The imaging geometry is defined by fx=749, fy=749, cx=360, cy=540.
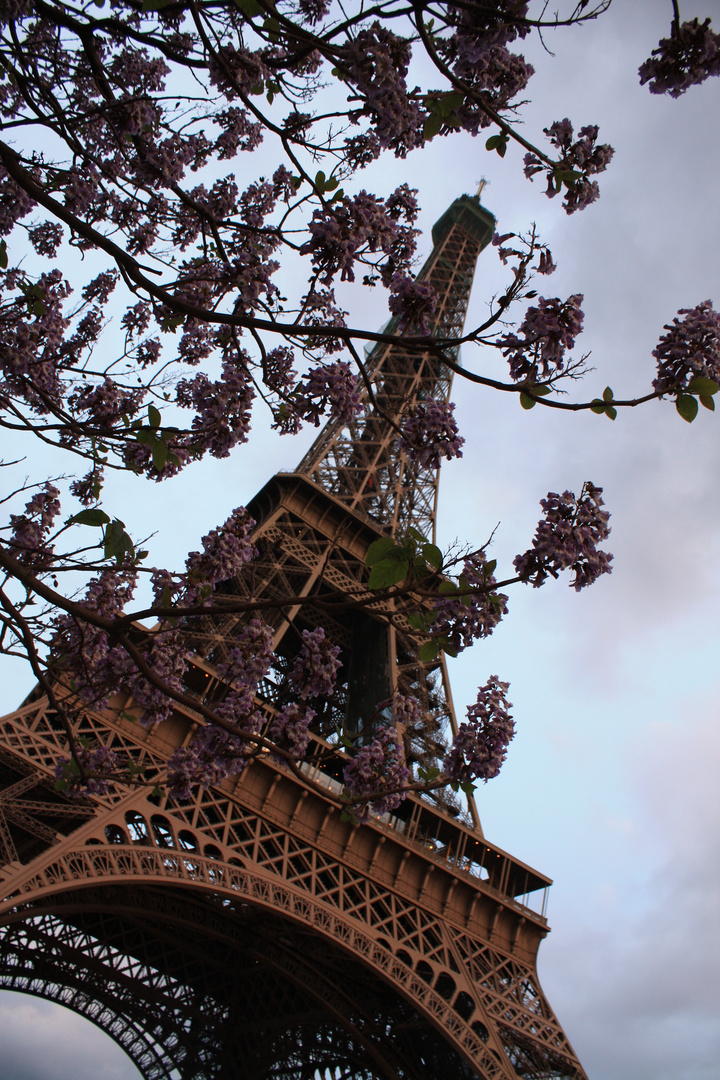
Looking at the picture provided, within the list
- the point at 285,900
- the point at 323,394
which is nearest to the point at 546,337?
the point at 323,394

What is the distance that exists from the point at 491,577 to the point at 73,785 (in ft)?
11.7

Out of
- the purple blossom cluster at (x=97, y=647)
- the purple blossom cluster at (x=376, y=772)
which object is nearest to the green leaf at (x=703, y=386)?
the purple blossom cluster at (x=376, y=772)

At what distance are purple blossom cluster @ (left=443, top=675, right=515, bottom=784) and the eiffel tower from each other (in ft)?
21.7

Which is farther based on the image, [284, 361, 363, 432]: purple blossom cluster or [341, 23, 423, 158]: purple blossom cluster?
[284, 361, 363, 432]: purple blossom cluster

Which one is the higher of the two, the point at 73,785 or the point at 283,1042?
the point at 283,1042

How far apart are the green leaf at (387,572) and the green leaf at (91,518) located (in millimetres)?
1191

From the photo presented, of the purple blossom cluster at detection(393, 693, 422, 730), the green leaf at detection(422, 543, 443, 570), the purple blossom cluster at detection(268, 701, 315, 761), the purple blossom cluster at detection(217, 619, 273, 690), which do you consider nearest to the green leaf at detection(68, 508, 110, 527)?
the green leaf at detection(422, 543, 443, 570)

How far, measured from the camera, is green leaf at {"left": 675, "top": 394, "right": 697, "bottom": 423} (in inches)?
129

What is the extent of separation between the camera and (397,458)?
→ 3145 centimetres

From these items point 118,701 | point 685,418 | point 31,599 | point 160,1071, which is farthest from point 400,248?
point 160,1071

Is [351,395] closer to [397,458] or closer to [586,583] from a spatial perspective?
[586,583]

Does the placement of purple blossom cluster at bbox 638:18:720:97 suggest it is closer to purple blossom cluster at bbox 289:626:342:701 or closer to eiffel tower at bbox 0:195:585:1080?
purple blossom cluster at bbox 289:626:342:701

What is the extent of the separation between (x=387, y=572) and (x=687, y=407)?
153cm

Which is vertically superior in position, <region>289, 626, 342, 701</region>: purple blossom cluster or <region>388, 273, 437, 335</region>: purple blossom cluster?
<region>388, 273, 437, 335</region>: purple blossom cluster
